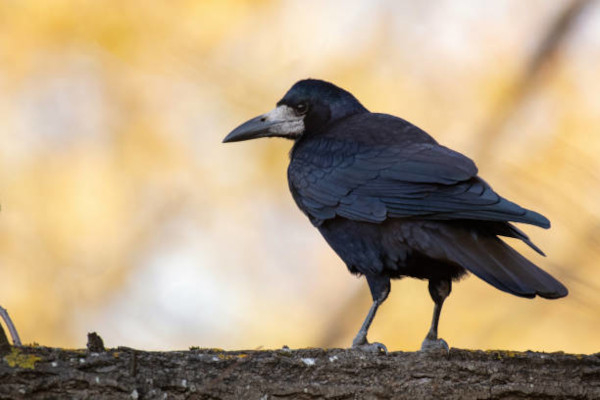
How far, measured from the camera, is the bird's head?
469 cm

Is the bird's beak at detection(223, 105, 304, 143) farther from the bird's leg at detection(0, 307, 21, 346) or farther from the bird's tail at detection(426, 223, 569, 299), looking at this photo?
the bird's leg at detection(0, 307, 21, 346)

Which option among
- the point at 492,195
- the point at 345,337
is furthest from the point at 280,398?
the point at 345,337

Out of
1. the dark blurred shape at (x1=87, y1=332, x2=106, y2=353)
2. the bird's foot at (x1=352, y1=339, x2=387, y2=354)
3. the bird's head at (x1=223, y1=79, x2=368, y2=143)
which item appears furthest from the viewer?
the bird's head at (x1=223, y1=79, x2=368, y2=143)

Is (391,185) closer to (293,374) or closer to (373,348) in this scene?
(373,348)

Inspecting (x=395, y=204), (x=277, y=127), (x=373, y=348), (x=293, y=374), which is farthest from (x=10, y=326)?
(x=277, y=127)

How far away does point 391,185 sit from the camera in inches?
154

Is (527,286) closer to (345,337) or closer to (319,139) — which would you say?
(319,139)

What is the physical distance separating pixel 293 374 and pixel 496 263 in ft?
3.36

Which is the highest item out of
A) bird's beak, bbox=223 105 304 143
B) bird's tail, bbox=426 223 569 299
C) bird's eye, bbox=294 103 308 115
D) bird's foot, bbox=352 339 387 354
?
bird's eye, bbox=294 103 308 115

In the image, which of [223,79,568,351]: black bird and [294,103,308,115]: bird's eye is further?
[294,103,308,115]: bird's eye

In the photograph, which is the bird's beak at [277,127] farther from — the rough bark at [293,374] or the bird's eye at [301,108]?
the rough bark at [293,374]

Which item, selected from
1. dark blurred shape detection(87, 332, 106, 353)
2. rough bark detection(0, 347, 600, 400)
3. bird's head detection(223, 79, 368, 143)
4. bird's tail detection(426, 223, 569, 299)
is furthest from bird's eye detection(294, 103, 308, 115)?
dark blurred shape detection(87, 332, 106, 353)

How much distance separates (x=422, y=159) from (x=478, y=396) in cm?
132

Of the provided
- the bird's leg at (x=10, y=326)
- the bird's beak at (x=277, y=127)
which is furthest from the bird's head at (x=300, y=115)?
the bird's leg at (x=10, y=326)
